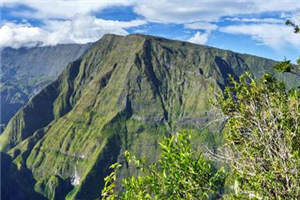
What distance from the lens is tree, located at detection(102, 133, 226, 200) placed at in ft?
42.1

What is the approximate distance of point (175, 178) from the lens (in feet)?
43.1

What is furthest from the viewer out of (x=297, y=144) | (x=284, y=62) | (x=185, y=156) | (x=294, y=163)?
(x=284, y=62)

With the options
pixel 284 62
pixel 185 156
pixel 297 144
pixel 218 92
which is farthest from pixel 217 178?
pixel 284 62

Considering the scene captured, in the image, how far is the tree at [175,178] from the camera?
1282 cm

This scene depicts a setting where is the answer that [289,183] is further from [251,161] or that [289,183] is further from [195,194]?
[195,194]

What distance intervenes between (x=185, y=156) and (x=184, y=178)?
1.02 meters

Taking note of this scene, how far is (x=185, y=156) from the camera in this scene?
12.6 m

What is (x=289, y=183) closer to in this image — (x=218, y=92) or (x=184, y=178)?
(x=184, y=178)

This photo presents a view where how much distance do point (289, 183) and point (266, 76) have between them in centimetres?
1620

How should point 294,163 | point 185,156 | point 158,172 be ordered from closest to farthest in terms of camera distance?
point 294,163 → point 185,156 → point 158,172

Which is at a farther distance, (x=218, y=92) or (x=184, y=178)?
(x=218, y=92)

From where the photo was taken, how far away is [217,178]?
13.8 m

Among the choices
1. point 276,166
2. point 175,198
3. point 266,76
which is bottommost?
point 175,198

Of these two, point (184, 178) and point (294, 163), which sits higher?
point (294, 163)
